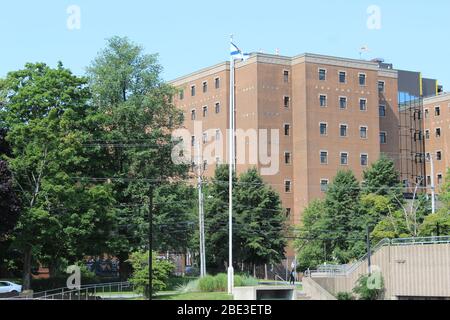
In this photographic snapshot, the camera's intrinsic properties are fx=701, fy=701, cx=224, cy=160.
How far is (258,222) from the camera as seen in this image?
6488 cm

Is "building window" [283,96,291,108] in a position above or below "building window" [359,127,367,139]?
above

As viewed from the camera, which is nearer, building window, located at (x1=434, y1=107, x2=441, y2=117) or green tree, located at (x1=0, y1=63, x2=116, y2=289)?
green tree, located at (x1=0, y1=63, x2=116, y2=289)

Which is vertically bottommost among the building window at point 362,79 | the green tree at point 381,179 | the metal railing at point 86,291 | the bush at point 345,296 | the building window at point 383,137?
the bush at point 345,296

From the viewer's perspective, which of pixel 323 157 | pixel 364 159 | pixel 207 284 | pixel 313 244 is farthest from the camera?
pixel 364 159

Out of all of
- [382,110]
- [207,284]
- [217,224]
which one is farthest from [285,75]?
[207,284]

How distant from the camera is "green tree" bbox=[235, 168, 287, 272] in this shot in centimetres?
6297

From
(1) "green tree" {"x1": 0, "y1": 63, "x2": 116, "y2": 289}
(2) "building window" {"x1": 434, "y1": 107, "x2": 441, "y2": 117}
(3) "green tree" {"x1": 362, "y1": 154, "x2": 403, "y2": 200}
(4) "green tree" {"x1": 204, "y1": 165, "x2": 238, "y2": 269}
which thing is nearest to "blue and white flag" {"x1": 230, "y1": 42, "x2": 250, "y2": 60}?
(1) "green tree" {"x1": 0, "y1": 63, "x2": 116, "y2": 289}

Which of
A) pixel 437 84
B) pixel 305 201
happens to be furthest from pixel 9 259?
pixel 437 84

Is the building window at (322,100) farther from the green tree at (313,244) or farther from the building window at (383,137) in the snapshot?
the green tree at (313,244)

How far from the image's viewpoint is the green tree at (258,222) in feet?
207

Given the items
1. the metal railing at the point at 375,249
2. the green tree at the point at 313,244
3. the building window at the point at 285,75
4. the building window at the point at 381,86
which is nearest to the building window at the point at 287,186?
the building window at the point at 285,75

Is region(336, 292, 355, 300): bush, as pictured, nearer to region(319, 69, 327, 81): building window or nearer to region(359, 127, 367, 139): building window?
region(319, 69, 327, 81): building window

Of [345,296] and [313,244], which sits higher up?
[313,244]

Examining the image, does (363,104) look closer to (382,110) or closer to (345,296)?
(382,110)
